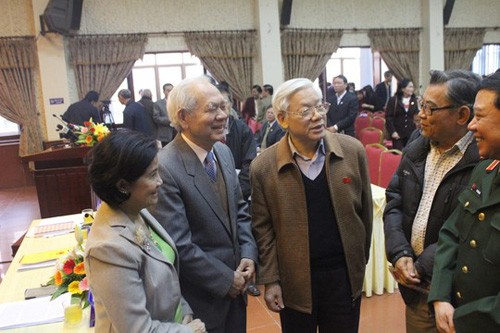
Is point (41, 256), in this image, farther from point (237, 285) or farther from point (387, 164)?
point (387, 164)

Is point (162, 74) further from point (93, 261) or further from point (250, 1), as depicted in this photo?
point (93, 261)

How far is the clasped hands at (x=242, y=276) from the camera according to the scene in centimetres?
180

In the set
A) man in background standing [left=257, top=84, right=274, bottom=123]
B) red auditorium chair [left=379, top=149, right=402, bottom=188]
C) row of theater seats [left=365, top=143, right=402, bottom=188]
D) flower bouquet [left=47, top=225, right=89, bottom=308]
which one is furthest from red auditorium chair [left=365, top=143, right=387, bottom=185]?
man in background standing [left=257, top=84, right=274, bottom=123]

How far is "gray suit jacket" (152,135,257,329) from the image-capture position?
1713 mm

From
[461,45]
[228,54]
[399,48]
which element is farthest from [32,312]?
[461,45]

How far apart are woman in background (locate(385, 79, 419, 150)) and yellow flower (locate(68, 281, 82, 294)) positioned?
5.40m

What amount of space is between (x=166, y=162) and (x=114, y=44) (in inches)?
291

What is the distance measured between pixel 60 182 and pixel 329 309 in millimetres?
3543

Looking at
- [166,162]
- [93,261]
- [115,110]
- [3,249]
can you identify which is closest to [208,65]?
[115,110]

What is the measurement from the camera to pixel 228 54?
910 centimetres

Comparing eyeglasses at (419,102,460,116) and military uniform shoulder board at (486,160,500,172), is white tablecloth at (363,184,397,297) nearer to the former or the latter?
eyeglasses at (419,102,460,116)

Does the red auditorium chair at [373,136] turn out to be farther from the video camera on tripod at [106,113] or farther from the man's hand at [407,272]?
the video camera on tripod at [106,113]

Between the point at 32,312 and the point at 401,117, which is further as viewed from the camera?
the point at 401,117

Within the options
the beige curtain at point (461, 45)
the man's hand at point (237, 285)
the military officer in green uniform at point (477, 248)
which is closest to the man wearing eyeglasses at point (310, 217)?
the man's hand at point (237, 285)
